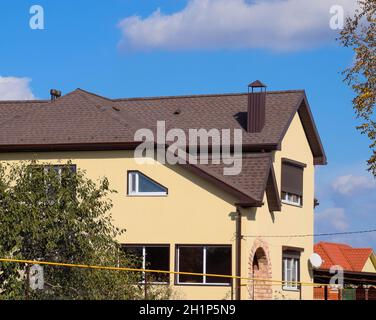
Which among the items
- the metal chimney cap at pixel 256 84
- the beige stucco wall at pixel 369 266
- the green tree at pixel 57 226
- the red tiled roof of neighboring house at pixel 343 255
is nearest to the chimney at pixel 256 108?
the metal chimney cap at pixel 256 84

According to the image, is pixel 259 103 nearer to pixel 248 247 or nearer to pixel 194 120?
pixel 194 120

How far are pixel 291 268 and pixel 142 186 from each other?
23.1ft

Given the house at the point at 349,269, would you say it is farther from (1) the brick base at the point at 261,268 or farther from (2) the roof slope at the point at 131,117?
(2) the roof slope at the point at 131,117

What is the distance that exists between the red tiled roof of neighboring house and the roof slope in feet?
73.2

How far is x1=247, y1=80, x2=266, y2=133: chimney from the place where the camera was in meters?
35.2

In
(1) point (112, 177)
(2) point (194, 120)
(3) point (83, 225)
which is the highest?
(2) point (194, 120)

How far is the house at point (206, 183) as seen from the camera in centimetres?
3155

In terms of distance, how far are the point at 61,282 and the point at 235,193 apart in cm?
1126

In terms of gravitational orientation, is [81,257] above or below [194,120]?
below

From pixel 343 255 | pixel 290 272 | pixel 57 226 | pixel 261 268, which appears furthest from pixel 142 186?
pixel 343 255

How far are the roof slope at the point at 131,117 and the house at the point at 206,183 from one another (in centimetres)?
5

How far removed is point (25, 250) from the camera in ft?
79.6

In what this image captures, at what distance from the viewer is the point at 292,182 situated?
119ft
